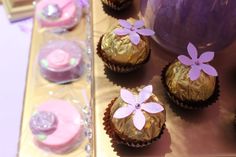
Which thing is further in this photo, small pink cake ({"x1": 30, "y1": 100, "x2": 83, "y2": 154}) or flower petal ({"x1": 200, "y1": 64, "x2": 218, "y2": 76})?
small pink cake ({"x1": 30, "y1": 100, "x2": 83, "y2": 154})

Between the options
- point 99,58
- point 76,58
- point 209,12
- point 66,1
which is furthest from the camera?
point 66,1

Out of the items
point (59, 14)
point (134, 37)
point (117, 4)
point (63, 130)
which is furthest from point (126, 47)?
point (59, 14)

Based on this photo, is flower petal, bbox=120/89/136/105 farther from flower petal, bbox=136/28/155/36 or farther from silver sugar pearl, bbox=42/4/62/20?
silver sugar pearl, bbox=42/4/62/20

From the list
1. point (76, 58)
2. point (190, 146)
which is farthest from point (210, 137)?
point (76, 58)

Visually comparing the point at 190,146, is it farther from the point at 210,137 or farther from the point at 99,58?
the point at 99,58

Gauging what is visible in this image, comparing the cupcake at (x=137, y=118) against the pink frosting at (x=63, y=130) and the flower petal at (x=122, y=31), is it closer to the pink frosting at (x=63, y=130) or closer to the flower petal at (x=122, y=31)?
the flower petal at (x=122, y=31)

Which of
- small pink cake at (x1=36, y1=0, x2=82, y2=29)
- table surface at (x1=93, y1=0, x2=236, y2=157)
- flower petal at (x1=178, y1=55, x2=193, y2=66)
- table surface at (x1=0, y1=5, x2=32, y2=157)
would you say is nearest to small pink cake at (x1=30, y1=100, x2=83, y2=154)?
table surface at (x1=0, y1=5, x2=32, y2=157)
